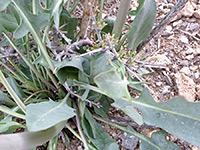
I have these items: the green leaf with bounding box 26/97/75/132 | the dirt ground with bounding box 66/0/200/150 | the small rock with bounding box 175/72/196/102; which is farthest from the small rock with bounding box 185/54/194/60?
the green leaf with bounding box 26/97/75/132

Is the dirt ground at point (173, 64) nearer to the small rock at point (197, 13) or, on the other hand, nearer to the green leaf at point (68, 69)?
the small rock at point (197, 13)

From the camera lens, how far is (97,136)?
0.70 metres

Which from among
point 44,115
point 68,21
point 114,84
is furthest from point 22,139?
point 68,21

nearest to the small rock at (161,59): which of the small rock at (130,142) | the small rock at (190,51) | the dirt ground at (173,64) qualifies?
the dirt ground at (173,64)

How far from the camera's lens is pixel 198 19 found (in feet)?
3.50

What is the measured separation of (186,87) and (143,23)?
1.13 feet

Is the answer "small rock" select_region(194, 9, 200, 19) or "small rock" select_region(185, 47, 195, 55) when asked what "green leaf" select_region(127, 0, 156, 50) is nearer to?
"small rock" select_region(185, 47, 195, 55)

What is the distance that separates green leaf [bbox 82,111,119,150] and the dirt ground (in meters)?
0.12

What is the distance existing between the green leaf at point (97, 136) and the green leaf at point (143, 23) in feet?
1.04

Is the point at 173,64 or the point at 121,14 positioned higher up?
the point at 121,14

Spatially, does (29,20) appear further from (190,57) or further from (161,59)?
(190,57)

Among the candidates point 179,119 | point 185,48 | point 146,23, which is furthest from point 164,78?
point 179,119

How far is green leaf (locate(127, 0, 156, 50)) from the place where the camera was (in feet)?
2.32

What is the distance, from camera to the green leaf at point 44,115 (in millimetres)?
448
